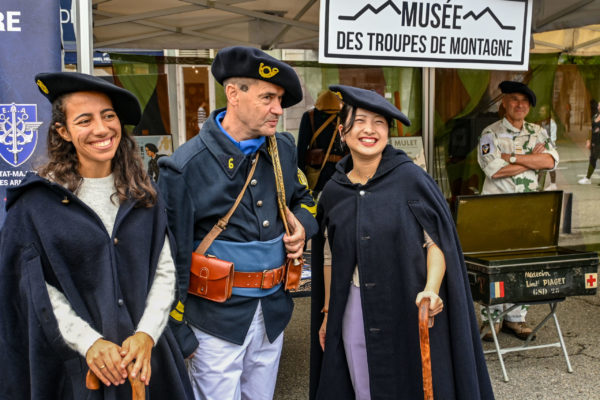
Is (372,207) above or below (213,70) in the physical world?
below

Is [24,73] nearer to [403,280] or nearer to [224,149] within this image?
[224,149]

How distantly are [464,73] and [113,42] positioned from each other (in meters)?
3.70

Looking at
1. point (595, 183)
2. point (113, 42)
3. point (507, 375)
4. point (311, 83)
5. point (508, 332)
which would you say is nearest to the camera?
point (507, 375)

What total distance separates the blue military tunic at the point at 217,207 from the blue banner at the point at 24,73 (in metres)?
0.93

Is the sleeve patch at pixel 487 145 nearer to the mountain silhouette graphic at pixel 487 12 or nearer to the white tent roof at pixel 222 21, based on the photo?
the mountain silhouette graphic at pixel 487 12

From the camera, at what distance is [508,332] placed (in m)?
4.71

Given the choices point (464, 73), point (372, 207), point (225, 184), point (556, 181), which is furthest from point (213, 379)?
point (556, 181)

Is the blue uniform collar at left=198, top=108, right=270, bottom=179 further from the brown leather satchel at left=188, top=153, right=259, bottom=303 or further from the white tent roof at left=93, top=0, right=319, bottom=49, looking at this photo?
the white tent roof at left=93, top=0, right=319, bottom=49

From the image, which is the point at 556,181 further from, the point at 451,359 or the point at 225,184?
the point at 225,184

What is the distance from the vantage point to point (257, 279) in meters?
2.40

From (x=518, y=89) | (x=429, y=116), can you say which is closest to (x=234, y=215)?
(x=518, y=89)

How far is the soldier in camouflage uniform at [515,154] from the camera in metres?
4.65

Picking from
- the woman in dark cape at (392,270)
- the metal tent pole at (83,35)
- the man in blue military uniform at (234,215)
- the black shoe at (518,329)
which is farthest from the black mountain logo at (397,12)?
the black shoe at (518,329)

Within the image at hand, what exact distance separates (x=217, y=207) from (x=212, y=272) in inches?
10.2
